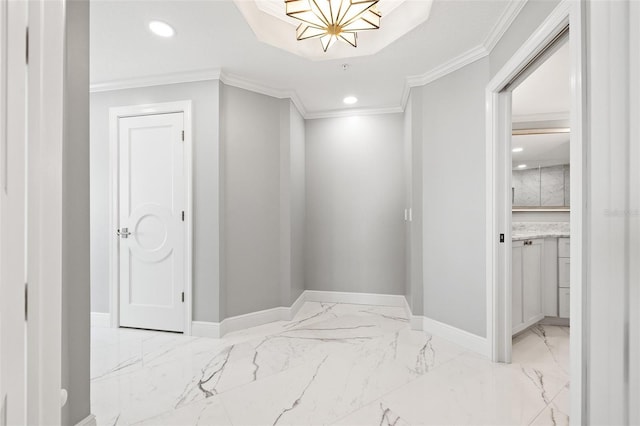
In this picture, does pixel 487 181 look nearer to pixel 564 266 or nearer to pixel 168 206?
pixel 564 266

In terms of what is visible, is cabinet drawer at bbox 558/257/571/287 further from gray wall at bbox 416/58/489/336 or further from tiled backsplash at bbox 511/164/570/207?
gray wall at bbox 416/58/489/336

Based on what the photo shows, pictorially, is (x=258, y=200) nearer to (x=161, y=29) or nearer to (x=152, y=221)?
(x=152, y=221)

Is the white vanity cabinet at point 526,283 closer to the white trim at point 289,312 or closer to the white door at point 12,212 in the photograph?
the white trim at point 289,312

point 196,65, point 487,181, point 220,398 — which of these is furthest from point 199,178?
point 487,181

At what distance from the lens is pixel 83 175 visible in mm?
1436

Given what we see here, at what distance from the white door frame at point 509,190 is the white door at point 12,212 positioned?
1.85m

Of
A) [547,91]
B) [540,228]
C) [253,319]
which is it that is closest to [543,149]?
[547,91]

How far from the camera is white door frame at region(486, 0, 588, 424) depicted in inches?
51.8

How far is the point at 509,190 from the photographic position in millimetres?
2256

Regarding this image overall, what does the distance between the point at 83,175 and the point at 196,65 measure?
1677mm

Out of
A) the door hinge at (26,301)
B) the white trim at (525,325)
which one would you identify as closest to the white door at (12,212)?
the door hinge at (26,301)

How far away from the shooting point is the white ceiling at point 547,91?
101 inches

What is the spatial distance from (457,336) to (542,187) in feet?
7.50

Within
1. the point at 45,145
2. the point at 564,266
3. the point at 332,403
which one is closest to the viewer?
the point at 45,145
